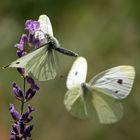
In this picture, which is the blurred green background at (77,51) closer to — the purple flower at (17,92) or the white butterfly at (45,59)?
the purple flower at (17,92)

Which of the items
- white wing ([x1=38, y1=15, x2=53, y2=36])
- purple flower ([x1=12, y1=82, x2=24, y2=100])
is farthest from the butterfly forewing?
purple flower ([x1=12, y1=82, x2=24, y2=100])

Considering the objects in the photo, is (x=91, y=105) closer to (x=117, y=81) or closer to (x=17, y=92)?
(x=117, y=81)

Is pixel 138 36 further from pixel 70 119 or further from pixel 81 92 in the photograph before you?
pixel 81 92

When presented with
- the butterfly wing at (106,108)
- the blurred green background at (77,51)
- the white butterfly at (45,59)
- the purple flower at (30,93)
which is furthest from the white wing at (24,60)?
the blurred green background at (77,51)

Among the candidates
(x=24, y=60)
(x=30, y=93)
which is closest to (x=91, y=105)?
(x=30, y=93)

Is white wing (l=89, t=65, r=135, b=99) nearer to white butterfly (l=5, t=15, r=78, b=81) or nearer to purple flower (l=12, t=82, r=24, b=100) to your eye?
white butterfly (l=5, t=15, r=78, b=81)

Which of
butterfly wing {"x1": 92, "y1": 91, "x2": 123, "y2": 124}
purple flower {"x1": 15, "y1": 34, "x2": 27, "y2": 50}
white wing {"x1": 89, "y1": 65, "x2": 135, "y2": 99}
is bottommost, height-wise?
butterfly wing {"x1": 92, "y1": 91, "x2": 123, "y2": 124}

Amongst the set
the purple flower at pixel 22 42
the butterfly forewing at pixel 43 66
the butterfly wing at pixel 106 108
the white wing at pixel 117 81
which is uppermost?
the purple flower at pixel 22 42
